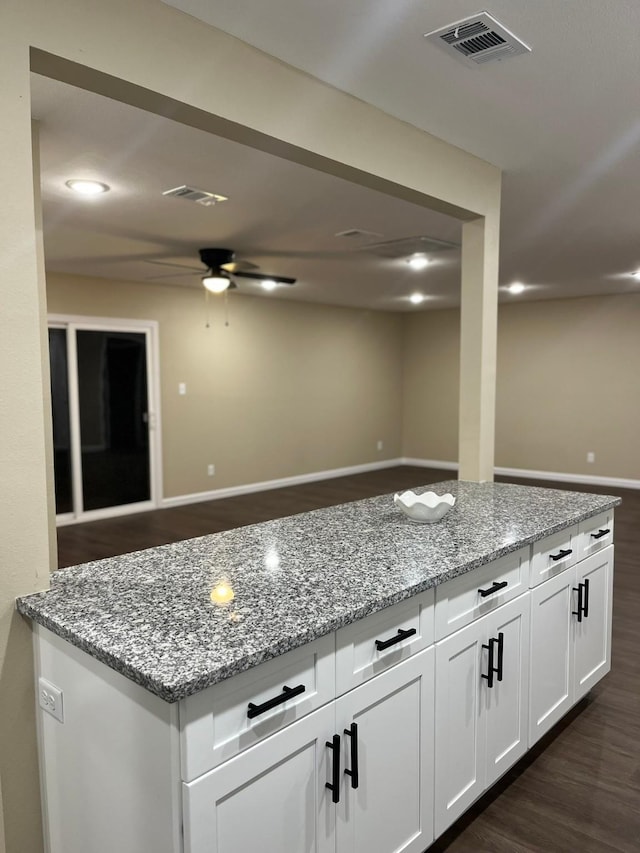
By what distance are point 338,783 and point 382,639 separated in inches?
13.9

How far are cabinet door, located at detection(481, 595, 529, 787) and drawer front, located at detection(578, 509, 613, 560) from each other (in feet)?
1.80

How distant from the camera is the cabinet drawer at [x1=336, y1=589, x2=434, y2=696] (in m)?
1.58

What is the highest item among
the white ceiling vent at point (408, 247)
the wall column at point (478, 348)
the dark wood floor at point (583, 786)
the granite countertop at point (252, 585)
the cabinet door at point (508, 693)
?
the white ceiling vent at point (408, 247)

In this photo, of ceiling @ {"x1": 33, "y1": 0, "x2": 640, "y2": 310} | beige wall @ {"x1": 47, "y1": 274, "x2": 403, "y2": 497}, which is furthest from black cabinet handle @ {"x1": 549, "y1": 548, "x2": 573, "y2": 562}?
beige wall @ {"x1": 47, "y1": 274, "x2": 403, "y2": 497}

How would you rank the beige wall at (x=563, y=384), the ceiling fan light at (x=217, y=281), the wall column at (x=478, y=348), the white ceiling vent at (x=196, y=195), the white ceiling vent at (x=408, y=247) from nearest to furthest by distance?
the wall column at (x=478, y=348), the white ceiling vent at (x=196, y=195), the white ceiling vent at (x=408, y=247), the ceiling fan light at (x=217, y=281), the beige wall at (x=563, y=384)

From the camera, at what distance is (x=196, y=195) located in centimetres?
350

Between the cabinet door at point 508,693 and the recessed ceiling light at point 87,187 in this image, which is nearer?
the cabinet door at point 508,693

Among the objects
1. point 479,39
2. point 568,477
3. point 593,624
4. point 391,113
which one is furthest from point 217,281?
point 568,477

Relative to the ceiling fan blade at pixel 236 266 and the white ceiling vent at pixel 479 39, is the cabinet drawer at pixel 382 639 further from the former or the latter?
the ceiling fan blade at pixel 236 266

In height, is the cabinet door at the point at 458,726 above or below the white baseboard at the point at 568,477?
above

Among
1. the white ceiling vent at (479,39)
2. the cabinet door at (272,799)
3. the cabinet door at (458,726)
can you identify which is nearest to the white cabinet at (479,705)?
the cabinet door at (458,726)

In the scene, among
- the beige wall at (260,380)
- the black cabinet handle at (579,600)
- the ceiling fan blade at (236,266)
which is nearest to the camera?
the black cabinet handle at (579,600)

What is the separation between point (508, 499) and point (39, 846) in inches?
84.3

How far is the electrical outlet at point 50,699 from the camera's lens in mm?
1567
